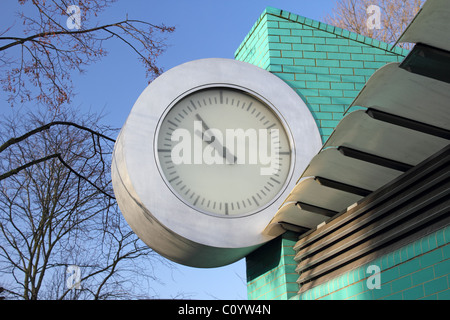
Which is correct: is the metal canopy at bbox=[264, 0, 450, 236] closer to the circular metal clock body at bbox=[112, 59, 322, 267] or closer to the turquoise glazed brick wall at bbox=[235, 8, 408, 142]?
the circular metal clock body at bbox=[112, 59, 322, 267]

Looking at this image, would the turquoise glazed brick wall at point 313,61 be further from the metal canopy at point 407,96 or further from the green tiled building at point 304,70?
the metal canopy at point 407,96

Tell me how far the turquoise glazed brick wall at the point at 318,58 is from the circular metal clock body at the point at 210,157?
0.97 ft

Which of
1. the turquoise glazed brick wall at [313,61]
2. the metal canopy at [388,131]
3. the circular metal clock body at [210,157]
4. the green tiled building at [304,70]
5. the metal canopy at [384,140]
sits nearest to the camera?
the metal canopy at [388,131]

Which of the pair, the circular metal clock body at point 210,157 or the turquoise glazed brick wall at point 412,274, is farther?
the circular metal clock body at point 210,157

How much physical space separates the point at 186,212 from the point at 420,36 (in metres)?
2.69

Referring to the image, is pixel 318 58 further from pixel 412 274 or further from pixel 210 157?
pixel 412 274

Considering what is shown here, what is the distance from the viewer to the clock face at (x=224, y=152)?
17.5ft

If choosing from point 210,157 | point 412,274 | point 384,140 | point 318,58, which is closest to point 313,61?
point 318,58

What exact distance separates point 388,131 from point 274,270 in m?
2.09

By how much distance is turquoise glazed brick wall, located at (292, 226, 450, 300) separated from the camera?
10.9 feet

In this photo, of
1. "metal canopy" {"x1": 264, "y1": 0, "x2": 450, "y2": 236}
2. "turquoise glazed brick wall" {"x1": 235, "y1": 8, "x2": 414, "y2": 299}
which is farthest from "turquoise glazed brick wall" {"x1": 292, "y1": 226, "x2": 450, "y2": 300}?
Answer: "turquoise glazed brick wall" {"x1": 235, "y1": 8, "x2": 414, "y2": 299}

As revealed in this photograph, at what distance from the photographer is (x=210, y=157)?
17.9 ft

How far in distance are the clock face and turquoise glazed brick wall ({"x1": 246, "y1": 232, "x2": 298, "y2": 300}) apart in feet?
1.39

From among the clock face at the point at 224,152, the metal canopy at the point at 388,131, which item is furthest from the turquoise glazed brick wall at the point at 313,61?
the metal canopy at the point at 388,131
